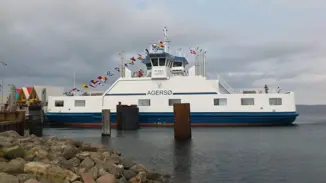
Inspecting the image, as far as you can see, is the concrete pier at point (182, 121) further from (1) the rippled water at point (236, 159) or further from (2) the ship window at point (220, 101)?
(2) the ship window at point (220, 101)

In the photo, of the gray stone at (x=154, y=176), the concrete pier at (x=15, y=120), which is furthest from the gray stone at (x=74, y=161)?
the concrete pier at (x=15, y=120)

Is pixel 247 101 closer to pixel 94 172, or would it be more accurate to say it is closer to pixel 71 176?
pixel 94 172

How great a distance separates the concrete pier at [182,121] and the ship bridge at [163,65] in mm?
9822

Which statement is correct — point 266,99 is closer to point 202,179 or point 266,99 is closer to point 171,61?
point 171,61

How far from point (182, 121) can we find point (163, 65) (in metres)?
11.3

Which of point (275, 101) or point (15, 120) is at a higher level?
point (275, 101)

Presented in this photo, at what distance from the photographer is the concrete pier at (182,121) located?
19.9 meters

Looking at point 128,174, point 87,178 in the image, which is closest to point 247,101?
point 128,174

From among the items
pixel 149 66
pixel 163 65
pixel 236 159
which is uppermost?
pixel 149 66

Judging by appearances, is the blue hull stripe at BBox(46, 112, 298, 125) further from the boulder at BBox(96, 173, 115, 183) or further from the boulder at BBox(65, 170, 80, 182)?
the boulder at BBox(65, 170, 80, 182)

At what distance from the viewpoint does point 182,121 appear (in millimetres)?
20062

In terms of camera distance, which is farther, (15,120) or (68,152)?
(15,120)

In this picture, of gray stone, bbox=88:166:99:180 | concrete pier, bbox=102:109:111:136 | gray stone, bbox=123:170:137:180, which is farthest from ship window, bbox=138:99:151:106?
gray stone, bbox=88:166:99:180

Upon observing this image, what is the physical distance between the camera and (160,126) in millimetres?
29766
